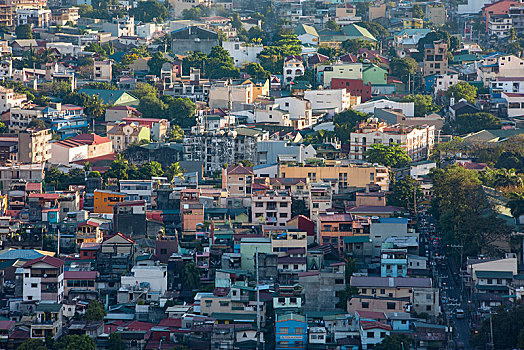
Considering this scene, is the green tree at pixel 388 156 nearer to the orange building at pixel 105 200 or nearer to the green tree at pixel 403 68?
the orange building at pixel 105 200

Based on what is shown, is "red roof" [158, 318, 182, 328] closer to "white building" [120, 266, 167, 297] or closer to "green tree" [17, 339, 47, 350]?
"white building" [120, 266, 167, 297]

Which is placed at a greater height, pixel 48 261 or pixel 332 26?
pixel 332 26

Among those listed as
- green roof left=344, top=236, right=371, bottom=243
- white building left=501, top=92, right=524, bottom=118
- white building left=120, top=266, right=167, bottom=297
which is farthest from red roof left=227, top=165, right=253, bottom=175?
white building left=501, top=92, right=524, bottom=118

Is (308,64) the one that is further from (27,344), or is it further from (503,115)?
(27,344)

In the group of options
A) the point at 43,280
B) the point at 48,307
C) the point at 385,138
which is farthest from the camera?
the point at 385,138

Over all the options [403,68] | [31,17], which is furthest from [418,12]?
[31,17]

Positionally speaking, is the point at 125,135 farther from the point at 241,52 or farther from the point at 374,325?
the point at 374,325
